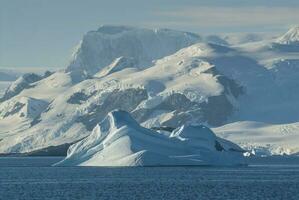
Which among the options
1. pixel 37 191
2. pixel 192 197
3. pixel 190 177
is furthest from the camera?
pixel 190 177

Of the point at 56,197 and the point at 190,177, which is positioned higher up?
the point at 56,197

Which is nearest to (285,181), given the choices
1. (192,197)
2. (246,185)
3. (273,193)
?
(246,185)

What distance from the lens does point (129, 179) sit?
634 feet

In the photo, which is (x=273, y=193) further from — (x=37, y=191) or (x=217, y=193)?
(x=37, y=191)

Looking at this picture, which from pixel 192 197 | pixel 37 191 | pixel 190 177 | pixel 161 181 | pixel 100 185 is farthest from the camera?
pixel 190 177

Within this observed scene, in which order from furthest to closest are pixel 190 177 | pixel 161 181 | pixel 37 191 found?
1. pixel 190 177
2. pixel 161 181
3. pixel 37 191

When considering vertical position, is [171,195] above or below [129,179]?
above

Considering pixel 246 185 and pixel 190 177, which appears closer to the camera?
pixel 246 185

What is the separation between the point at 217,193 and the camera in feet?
510

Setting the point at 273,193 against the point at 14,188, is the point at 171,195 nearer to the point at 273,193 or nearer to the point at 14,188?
the point at 273,193

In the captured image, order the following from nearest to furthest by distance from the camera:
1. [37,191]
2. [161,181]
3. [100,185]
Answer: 1. [37,191]
2. [100,185]
3. [161,181]

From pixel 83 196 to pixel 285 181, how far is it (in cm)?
5290

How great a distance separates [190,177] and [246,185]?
2471cm

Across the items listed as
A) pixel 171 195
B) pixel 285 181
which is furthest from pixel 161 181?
pixel 171 195
